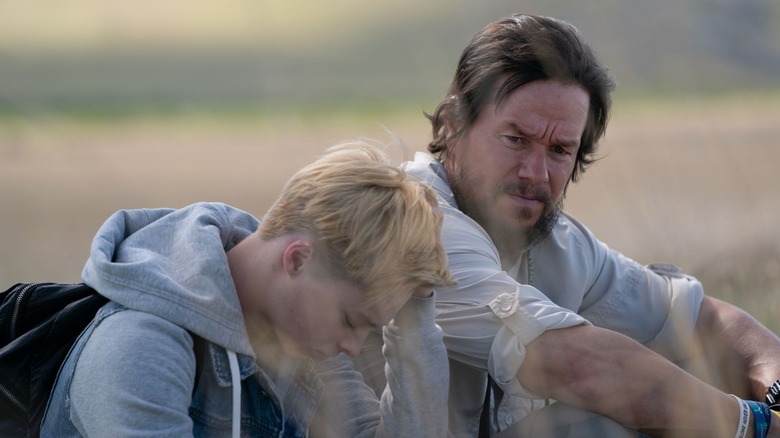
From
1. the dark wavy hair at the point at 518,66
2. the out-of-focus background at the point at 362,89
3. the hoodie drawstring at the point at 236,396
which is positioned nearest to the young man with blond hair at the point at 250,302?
the hoodie drawstring at the point at 236,396

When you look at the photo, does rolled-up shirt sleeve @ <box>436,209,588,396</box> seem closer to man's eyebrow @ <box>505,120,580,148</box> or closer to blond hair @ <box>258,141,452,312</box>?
blond hair @ <box>258,141,452,312</box>

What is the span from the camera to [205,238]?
2113 millimetres

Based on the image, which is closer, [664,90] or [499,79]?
[499,79]

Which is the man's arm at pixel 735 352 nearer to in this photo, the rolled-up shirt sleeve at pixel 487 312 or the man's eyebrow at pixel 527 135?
the man's eyebrow at pixel 527 135

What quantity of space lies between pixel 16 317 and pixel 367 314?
68 centimetres

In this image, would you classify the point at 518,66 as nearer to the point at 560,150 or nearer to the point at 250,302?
the point at 560,150

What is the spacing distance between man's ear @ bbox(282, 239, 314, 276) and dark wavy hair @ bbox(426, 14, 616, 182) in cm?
112

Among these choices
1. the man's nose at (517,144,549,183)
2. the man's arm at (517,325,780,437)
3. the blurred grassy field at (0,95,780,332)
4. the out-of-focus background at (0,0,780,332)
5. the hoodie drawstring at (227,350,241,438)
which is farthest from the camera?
the blurred grassy field at (0,95,780,332)

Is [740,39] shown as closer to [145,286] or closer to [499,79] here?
[499,79]

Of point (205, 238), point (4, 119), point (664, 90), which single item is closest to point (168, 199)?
point (4, 119)

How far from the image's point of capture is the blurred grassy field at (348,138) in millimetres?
3420

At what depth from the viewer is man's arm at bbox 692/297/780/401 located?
303 centimetres

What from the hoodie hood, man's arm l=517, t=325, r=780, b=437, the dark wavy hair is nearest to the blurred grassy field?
the dark wavy hair

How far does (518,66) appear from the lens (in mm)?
2984
